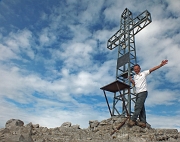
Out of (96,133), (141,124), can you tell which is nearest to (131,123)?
(141,124)

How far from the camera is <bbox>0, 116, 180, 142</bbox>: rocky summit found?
5033 mm

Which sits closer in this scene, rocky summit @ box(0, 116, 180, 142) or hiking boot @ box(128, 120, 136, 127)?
rocky summit @ box(0, 116, 180, 142)

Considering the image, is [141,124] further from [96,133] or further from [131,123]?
[96,133]

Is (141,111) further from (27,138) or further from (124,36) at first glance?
(124,36)

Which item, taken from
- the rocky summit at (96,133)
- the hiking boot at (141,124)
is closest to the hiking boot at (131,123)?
the rocky summit at (96,133)

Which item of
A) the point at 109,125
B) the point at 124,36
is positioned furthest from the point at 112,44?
the point at 109,125

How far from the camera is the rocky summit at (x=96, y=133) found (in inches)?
198

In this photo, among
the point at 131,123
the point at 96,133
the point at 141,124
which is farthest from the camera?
the point at 96,133

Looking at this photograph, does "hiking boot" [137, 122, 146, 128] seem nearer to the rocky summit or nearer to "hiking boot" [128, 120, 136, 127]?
the rocky summit

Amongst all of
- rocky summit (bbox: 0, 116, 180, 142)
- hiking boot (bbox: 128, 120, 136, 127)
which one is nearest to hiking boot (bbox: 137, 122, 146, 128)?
rocky summit (bbox: 0, 116, 180, 142)

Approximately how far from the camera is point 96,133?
6973 millimetres

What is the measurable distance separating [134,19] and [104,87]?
12.7 metres

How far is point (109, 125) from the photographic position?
7.48m

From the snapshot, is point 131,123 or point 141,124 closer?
point 131,123
